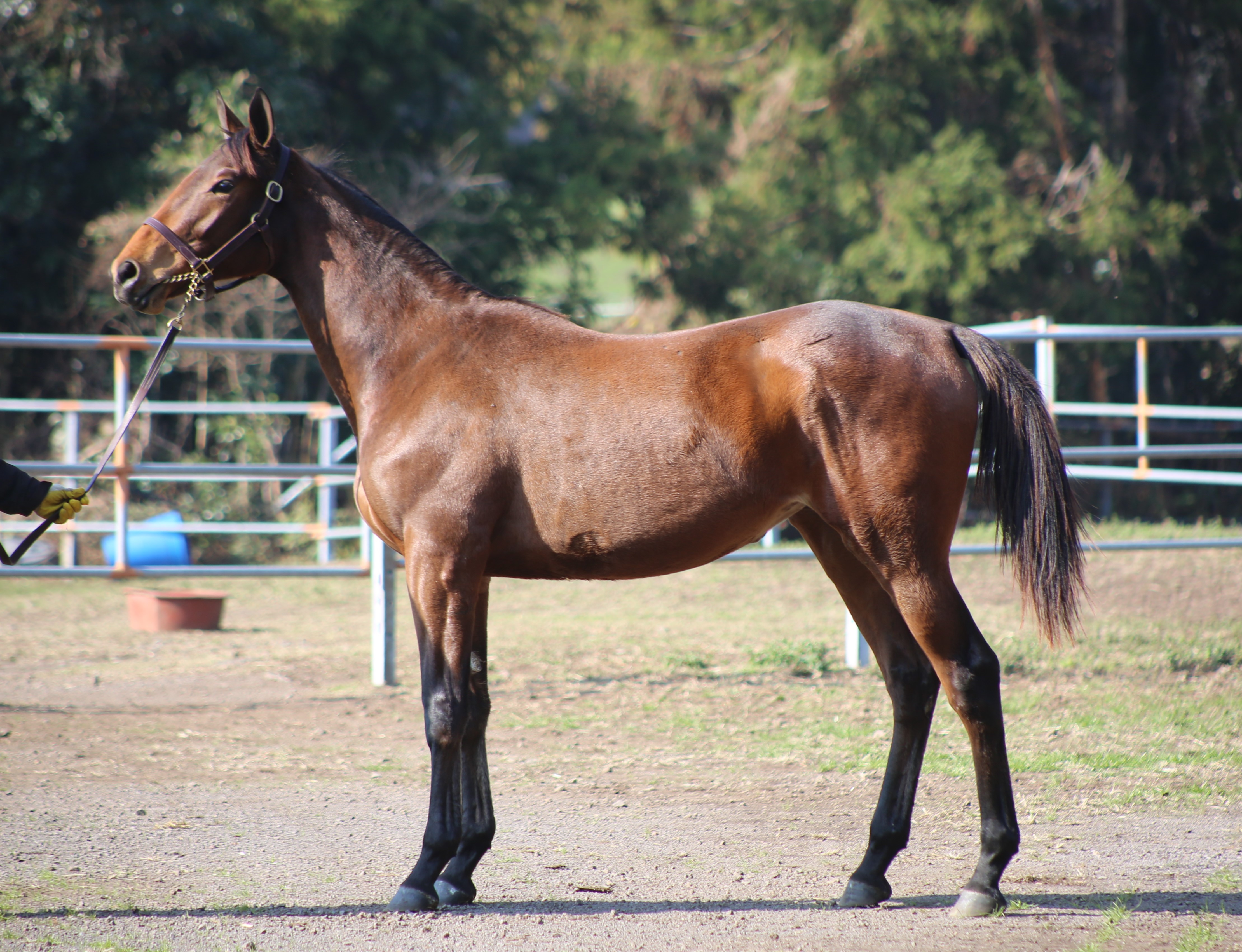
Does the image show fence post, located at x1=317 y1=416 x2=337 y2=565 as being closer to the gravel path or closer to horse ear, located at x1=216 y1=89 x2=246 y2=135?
the gravel path

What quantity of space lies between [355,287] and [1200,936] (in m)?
2.83

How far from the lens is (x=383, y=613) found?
5668mm

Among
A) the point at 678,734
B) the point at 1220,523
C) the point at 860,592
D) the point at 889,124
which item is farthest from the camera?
the point at 889,124

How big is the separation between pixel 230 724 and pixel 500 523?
2729 mm

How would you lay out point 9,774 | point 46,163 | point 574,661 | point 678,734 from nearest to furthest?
point 9,774
point 678,734
point 574,661
point 46,163

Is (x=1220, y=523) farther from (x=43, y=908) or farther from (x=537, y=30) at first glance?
(x=537, y=30)

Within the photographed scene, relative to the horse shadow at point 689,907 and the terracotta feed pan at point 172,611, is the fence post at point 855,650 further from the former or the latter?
the terracotta feed pan at point 172,611

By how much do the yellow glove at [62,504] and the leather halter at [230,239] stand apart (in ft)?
2.21

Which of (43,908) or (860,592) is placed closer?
(43,908)

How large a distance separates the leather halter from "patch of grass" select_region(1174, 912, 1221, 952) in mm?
3049

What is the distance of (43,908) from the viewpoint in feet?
9.47

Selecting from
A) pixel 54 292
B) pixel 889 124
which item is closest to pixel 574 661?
pixel 54 292

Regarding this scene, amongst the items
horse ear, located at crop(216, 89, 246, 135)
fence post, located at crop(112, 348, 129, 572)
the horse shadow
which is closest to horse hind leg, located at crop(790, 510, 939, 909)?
the horse shadow

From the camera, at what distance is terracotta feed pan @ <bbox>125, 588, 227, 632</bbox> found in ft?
24.0
